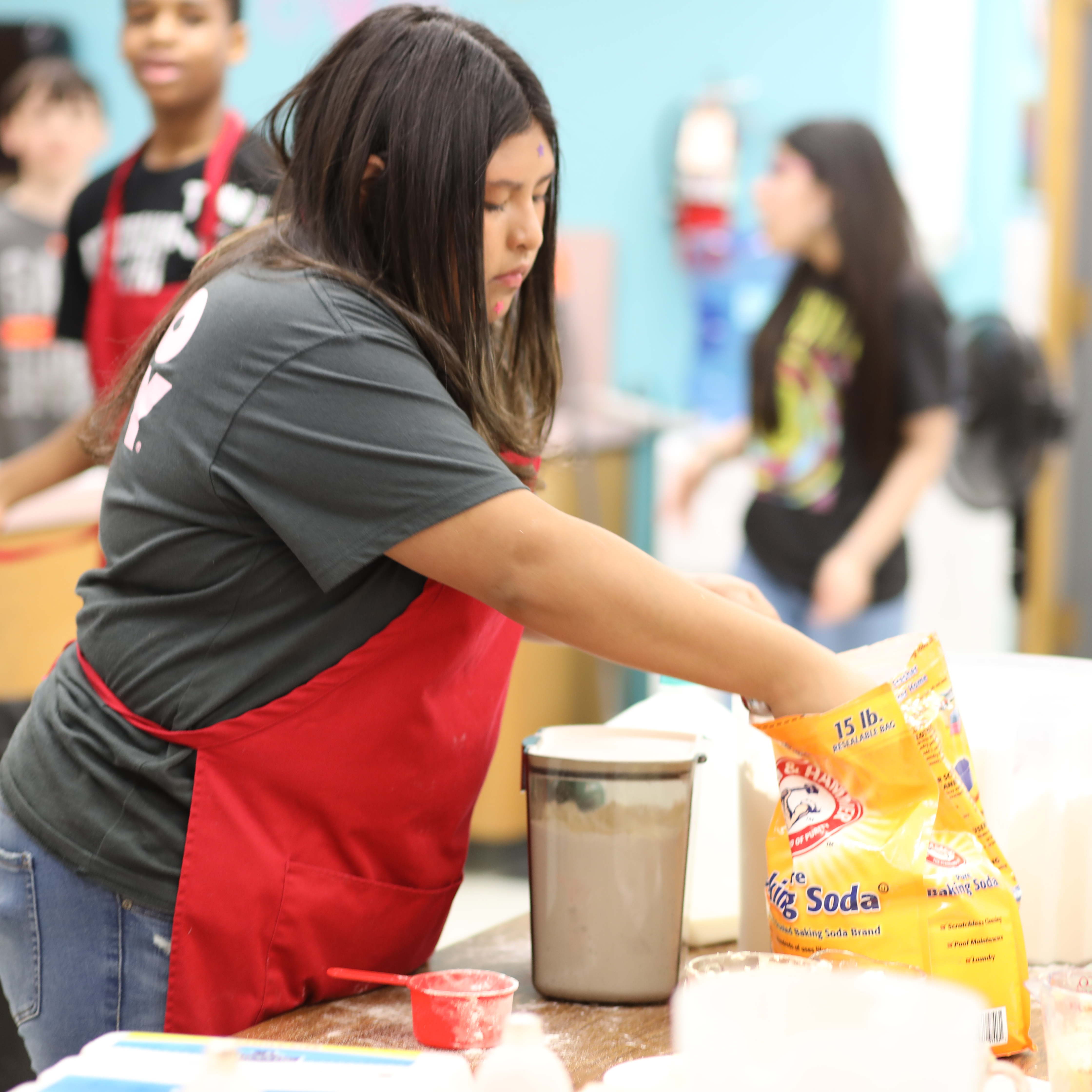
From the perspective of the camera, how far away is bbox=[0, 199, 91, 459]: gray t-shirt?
3.69 metres

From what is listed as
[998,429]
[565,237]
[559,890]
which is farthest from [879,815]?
[565,237]

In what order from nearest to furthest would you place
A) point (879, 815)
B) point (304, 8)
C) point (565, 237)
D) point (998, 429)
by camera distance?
1. point (879, 815)
2. point (998, 429)
3. point (304, 8)
4. point (565, 237)

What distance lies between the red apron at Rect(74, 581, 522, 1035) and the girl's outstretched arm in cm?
9

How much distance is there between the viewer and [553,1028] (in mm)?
1029

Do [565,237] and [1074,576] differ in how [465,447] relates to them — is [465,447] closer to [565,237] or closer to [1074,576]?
[565,237]

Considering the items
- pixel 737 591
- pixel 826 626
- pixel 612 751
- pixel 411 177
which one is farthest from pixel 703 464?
pixel 411 177

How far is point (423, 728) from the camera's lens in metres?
1.07

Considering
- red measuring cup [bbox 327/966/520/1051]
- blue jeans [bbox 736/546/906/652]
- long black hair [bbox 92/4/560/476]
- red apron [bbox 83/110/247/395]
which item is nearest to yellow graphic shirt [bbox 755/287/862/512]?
blue jeans [bbox 736/546/906/652]

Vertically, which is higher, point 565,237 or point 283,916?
point 565,237

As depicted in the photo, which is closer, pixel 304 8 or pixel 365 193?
pixel 365 193

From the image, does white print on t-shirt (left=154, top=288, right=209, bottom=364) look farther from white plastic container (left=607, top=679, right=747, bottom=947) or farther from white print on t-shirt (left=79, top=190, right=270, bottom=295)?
white print on t-shirt (left=79, top=190, right=270, bottom=295)

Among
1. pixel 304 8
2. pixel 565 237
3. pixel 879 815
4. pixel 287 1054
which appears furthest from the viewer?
pixel 565 237

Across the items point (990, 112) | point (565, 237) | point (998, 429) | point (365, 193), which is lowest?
point (998, 429)

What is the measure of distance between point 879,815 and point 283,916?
0.46m
